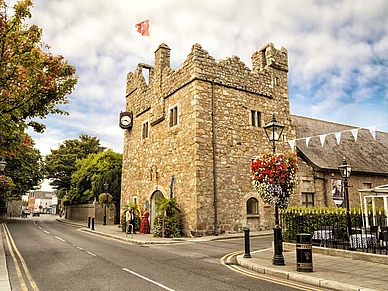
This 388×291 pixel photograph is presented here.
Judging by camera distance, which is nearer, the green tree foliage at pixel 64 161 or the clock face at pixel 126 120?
the clock face at pixel 126 120

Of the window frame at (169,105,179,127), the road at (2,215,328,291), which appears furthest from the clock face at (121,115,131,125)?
the road at (2,215,328,291)

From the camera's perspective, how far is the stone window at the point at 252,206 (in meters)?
18.3

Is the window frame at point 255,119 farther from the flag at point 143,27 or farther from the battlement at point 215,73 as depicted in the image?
the flag at point 143,27

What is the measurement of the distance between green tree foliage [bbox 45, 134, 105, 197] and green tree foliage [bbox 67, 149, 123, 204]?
5377 millimetres

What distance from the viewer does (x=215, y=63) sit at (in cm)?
1812

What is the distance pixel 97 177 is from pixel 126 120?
9090 mm

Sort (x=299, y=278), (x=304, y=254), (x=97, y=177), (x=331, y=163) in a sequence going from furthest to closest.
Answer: (x=97, y=177)
(x=331, y=163)
(x=304, y=254)
(x=299, y=278)

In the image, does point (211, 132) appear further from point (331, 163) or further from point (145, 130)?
point (331, 163)

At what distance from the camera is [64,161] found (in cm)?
4322

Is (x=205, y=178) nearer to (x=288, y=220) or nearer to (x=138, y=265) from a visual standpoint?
(x=288, y=220)

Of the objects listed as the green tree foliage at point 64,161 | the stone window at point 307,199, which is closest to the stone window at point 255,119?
the stone window at point 307,199

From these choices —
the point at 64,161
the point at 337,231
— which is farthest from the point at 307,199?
the point at 64,161

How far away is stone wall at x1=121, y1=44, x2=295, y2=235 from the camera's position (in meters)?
16.6

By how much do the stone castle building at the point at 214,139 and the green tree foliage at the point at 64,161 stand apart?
2350cm
